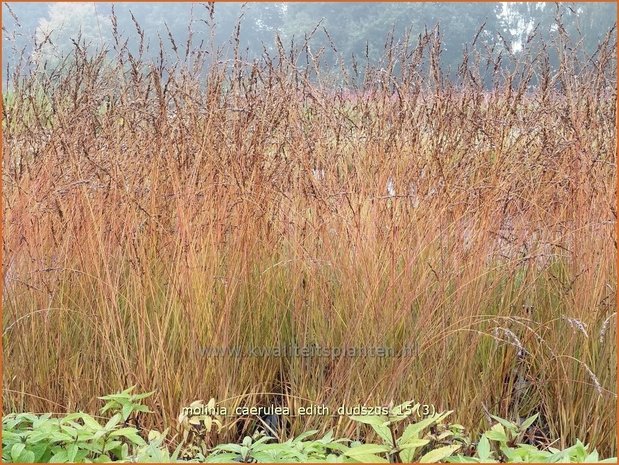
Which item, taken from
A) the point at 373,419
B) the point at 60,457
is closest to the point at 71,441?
the point at 60,457

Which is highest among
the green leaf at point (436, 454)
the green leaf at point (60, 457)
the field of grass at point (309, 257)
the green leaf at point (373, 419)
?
the field of grass at point (309, 257)

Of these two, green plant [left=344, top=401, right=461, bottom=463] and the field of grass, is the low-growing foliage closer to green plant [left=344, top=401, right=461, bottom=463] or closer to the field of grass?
green plant [left=344, top=401, right=461, bottom=463]

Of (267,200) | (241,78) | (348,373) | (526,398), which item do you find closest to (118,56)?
(241,78)

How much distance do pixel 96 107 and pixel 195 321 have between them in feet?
4.25

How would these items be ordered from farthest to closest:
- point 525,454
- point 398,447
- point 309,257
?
point 309,257, point 525,454, point 398,447

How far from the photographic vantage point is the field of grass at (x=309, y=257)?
2609 millimetres

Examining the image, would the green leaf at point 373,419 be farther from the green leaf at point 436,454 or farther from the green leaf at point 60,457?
the green leaf at point 60,457

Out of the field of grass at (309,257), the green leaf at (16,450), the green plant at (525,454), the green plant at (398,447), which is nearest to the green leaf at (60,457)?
the green leaf at (16,450)

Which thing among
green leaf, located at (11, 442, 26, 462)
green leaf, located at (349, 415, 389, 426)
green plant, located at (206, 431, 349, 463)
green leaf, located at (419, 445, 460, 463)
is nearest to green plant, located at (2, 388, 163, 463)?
green leaf, located at (11, 442, 26, 462)

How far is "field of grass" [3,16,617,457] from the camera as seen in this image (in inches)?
103

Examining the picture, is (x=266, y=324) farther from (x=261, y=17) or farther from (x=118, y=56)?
(x=261, y=17)

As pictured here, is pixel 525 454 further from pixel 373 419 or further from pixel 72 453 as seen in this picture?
pixel 72 453

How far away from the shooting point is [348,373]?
2.56 m

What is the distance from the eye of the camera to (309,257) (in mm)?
2723
